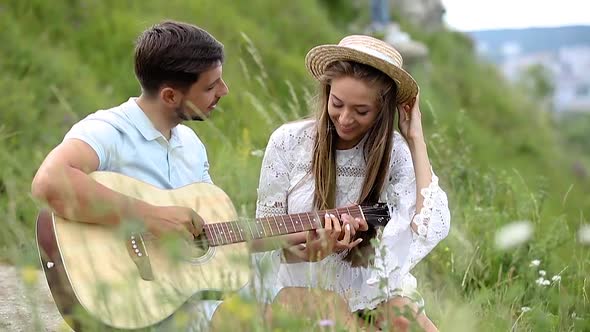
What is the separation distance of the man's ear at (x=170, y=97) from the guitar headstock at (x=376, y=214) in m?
0.72

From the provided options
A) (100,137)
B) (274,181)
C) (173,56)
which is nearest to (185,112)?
(173,56)

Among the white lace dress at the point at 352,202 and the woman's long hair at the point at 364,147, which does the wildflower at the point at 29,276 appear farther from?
the woman's long hair at the point at 364,147

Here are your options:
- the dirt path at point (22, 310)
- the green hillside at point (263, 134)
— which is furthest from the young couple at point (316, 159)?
the dirt path at point (22, 310)

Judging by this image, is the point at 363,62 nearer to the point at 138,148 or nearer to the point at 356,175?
the point at 356,175

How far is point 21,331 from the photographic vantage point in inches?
133

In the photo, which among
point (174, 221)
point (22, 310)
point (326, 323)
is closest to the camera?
point (326, 323)

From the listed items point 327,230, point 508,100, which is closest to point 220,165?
point 327,230

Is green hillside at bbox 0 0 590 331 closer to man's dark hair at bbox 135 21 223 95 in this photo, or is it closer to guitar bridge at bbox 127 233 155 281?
guitar bridge at bbox 127 233 155 281

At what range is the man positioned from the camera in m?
3.03

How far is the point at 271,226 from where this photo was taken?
322cm

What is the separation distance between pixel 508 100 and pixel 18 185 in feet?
40.3

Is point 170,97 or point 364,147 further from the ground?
point 170,97

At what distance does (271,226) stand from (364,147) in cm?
51

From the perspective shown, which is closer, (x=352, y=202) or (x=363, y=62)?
(x=363, y=62)
